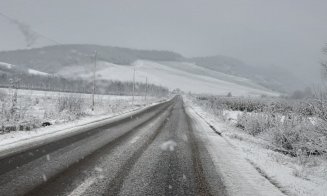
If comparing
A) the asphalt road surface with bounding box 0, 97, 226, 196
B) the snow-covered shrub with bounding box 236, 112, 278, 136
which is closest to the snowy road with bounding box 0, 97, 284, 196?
the asphalt road surface with bounding box 0, 97, 226, 196

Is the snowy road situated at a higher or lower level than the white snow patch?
higher

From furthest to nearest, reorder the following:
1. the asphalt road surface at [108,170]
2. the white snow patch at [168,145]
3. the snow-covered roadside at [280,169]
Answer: the white snow patch at [168,145] → the snow-covered roadside at [280,169] → the asphalt road surface at [108,170]

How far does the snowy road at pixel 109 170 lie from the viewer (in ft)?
19.7

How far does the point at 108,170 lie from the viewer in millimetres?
7457

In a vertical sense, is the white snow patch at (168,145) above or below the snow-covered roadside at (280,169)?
above

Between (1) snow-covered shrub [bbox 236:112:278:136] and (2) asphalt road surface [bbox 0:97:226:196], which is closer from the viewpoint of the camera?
(2) asphalt road surface [bbox 0:97:226:196]

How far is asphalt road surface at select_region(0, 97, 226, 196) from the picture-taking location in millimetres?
6016

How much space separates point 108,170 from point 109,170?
2 centimetres

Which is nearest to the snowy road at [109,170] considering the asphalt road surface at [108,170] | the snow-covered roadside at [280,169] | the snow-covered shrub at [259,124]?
the asphalt road surface at [108,170]

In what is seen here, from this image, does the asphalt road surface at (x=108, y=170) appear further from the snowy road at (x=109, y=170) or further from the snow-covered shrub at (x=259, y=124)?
the snow-covered shrub at (x=259, y=124)

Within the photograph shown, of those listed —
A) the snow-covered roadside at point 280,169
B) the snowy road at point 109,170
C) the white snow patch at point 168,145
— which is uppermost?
the snowy road at point 109,170

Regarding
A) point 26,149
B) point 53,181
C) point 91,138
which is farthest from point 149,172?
point 91,138

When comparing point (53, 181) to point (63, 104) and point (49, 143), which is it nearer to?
point (49, 143)

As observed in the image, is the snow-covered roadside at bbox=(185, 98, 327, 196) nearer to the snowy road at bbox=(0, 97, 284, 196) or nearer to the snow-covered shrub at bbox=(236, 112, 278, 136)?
the snowy road at bbox=(0, 97, 284, 196)
